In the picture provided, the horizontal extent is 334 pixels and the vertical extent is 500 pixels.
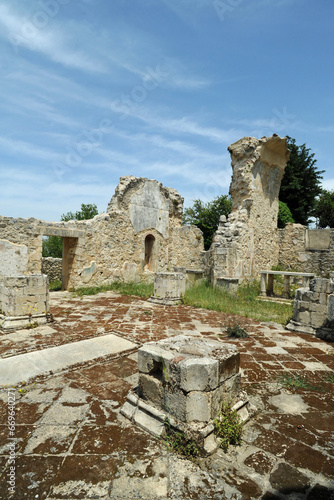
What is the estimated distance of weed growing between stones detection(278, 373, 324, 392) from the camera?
338cm

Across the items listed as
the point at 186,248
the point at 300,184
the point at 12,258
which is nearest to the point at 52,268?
the point at 12,258

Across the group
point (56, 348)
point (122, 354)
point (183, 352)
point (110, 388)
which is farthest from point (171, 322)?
point (183, 352)

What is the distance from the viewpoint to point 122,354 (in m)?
4.25

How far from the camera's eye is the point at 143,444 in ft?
7.66

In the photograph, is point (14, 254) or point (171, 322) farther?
point (14, 254)

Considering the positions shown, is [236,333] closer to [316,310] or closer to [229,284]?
[316,310]

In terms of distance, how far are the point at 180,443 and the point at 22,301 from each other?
178 inches

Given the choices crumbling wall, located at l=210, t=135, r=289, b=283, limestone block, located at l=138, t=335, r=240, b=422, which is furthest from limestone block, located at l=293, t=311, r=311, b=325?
crumbling wall, located at l=210, t=135, r=289, b=283

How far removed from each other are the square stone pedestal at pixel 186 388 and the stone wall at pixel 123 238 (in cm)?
795

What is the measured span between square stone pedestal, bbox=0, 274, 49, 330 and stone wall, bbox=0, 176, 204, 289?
12.9 ft

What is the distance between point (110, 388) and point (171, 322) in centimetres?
305

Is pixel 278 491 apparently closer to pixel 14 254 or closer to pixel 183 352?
pixel 183 352

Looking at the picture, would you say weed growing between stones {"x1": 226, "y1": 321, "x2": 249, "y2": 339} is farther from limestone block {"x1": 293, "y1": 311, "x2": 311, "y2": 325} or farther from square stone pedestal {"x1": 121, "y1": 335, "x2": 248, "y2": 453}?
square stone pedestal {"x1": 121, "y1": 335, "x2": 248, "y2": 453}

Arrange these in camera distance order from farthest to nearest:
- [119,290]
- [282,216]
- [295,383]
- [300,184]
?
[300,184], [282,216], [119,290], [295,383]
